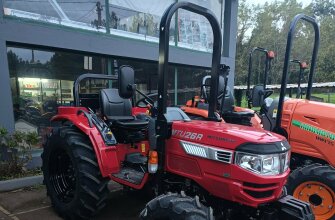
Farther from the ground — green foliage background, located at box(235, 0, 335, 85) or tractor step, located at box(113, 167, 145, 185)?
green foliage background, located at box(235, 0, 335, 85)

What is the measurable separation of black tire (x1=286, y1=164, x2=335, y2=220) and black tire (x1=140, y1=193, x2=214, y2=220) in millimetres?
1778

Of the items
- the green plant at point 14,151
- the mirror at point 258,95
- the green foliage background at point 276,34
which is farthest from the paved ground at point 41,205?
the green foliage background at point 276,34

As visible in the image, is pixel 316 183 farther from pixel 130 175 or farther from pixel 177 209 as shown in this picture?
pixel 130 175

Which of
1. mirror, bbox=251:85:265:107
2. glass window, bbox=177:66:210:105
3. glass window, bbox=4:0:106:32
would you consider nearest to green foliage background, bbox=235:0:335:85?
glass window, bbox=177:66:210:105

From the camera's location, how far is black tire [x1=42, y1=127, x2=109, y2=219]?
11.6 feet

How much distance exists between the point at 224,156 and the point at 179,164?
1.65 feet

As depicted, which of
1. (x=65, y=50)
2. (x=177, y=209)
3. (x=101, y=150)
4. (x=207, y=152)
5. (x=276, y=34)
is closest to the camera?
(x=177, y=209)

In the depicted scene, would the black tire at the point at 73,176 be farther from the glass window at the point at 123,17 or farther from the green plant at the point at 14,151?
the glass window at the point at 123,17

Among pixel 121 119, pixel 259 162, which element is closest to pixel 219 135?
pixel 259 162

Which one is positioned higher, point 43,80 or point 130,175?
point 43,80

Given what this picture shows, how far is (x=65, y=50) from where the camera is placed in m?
6.43

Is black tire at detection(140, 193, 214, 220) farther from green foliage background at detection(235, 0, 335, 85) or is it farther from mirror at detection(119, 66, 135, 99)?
green foliage background at detection(235, 0, 335, 85)

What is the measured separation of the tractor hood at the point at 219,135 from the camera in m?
2.60

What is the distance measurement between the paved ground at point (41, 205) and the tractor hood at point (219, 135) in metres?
1.61
